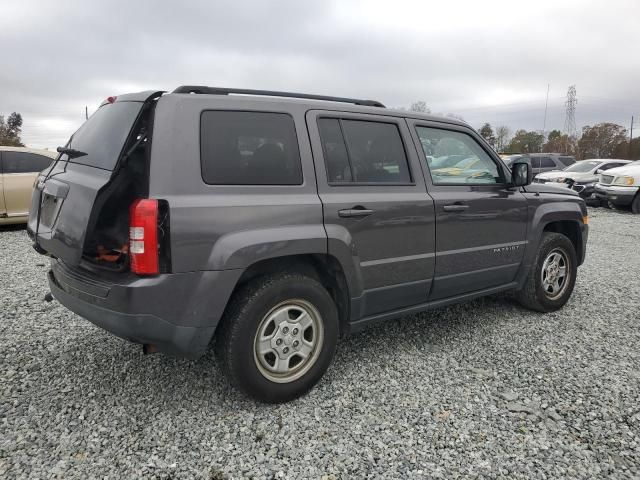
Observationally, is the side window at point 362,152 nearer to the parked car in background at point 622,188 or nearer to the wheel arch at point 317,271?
the wheel arch at point 317,271

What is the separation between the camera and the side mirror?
13.4 ft

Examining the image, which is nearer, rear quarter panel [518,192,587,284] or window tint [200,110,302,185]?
window tint [200,110,302,185]

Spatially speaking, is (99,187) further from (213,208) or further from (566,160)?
(566,160)

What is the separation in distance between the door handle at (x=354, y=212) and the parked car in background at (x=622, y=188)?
13871 millimetres

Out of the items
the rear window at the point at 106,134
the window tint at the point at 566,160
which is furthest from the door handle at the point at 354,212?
the window tint at the point at 566,160

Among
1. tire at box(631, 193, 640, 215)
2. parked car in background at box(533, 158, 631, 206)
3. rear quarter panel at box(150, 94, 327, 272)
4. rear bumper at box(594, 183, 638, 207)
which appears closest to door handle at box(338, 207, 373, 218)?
rear quarter panel at box(150, 94, 327, 272)

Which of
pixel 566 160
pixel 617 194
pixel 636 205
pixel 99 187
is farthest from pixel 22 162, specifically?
pixel 566 160

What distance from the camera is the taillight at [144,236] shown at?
242 centimetres

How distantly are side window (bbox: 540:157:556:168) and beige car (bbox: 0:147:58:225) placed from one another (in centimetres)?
1718

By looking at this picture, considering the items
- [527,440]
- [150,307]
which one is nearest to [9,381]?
[150,307]

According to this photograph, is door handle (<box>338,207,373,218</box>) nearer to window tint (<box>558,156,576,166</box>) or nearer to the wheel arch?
the wheel arch

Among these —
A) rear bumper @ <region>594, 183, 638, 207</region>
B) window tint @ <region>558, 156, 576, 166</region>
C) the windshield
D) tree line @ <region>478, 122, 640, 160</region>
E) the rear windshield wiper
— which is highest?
tree line @ <region>478, 122, 640, 160</region>

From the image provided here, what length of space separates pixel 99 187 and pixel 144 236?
17.0 inches

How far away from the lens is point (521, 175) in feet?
13.4
